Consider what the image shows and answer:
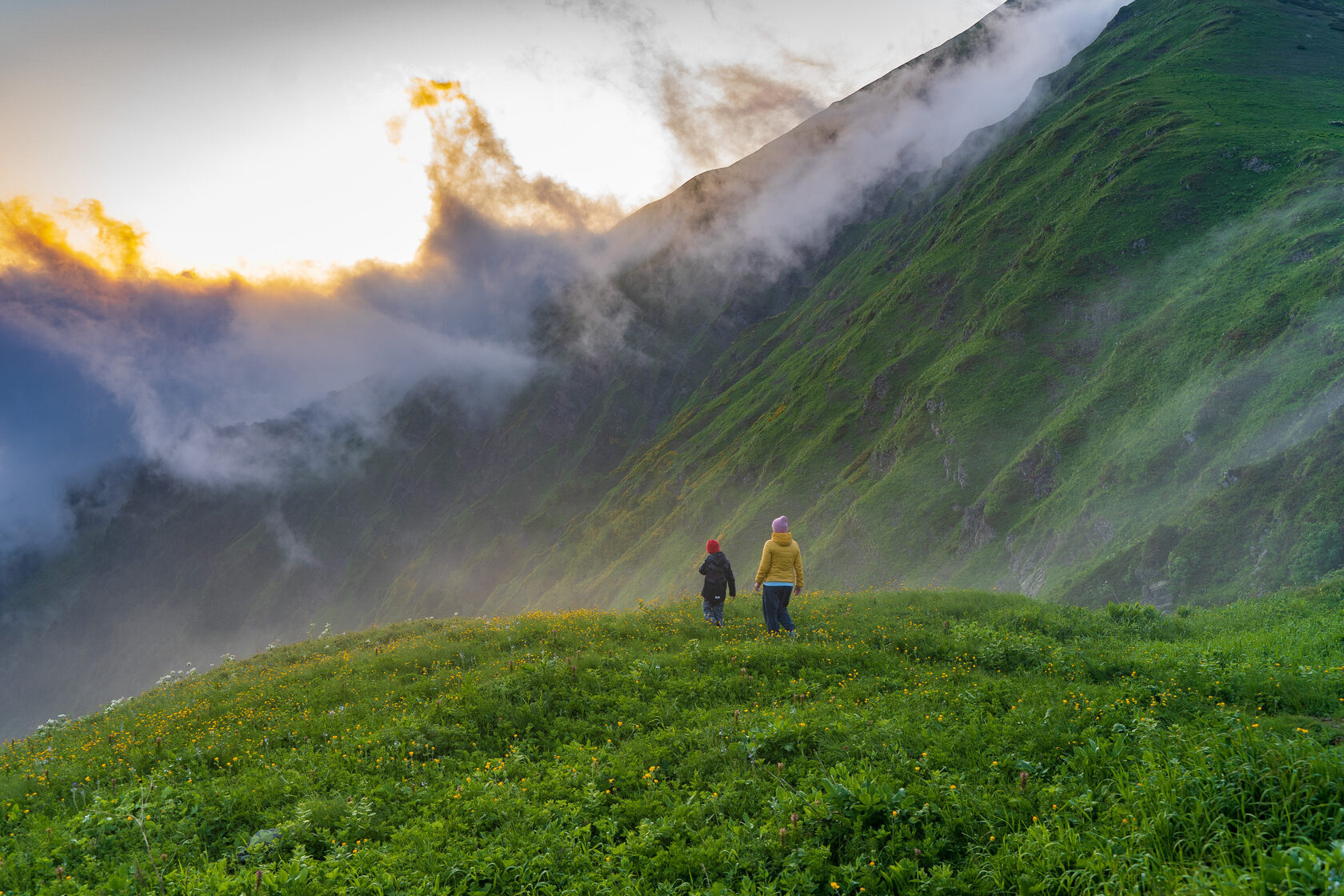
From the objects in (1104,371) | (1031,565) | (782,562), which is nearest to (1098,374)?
(1104,371)

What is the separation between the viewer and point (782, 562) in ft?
54.0

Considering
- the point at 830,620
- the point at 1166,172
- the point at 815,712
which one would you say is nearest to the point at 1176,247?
the point at 1166,172

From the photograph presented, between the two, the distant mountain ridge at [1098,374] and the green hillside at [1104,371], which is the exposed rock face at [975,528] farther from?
the green hillside at [1104,371]

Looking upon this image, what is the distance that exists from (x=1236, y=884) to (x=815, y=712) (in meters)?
5.95

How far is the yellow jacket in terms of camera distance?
16.4m

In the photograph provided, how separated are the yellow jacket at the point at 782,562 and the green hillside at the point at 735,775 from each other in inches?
75.3

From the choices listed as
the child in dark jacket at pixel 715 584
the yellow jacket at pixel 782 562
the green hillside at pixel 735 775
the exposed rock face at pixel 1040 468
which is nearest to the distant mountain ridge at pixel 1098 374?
the exposed rock face at pixel 1040 468

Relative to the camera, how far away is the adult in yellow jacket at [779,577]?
16391 millimetres

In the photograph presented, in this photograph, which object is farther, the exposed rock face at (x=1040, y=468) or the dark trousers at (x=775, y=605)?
the exposed rock face at (x=1040, y=468)

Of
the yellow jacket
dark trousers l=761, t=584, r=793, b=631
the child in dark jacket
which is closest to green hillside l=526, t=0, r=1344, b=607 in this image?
the yellow jacket

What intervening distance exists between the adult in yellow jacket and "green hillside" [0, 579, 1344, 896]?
1.52 metres

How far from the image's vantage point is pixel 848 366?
116 metres

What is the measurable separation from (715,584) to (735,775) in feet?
30.2

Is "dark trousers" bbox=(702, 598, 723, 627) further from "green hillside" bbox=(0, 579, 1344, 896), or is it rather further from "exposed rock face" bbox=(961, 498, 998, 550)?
"exposed rock face" bbox=(961, 498, 998, 550)
